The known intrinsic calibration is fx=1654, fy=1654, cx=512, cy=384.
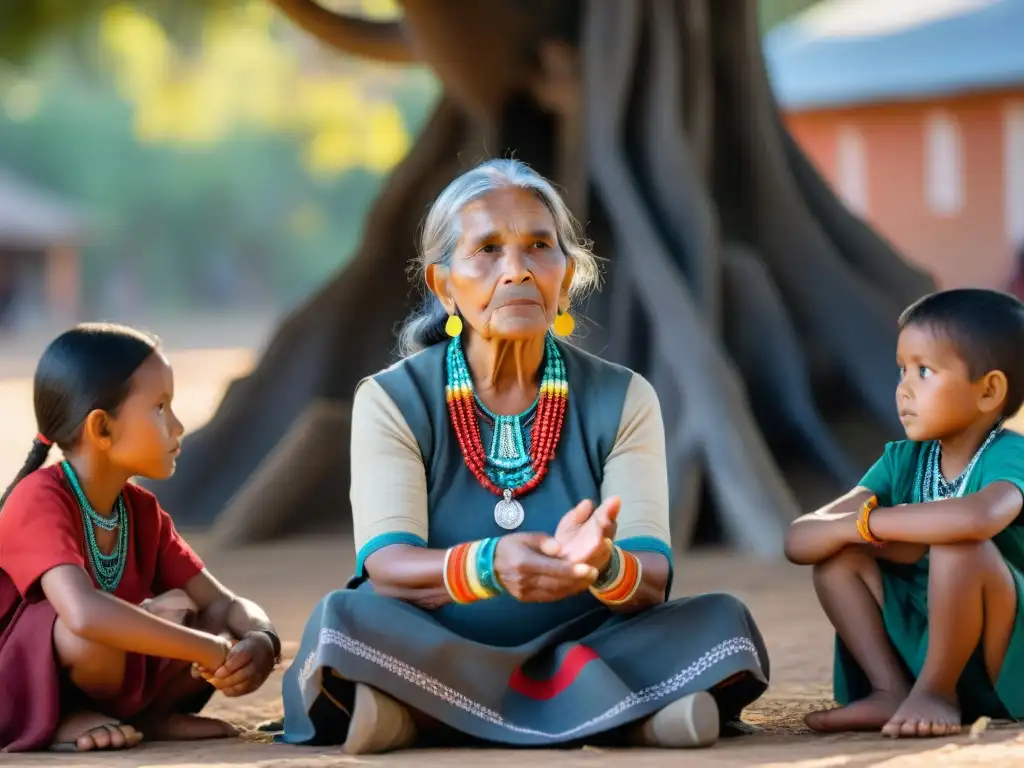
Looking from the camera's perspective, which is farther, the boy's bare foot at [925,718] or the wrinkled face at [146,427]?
the wrinkled face at [146,427]

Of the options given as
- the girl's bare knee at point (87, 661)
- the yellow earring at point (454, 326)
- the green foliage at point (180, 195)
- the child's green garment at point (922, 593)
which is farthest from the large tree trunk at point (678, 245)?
the green foliage at point (180, 195)

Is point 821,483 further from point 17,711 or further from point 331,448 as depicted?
point 17,711

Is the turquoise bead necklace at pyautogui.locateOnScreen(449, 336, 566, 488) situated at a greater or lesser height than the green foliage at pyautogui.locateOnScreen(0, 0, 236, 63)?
lesser

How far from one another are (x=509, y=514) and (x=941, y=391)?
97 centimetres

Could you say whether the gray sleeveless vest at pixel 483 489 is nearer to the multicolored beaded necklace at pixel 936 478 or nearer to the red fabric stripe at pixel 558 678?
the red fabric stripe at pixel 558 678

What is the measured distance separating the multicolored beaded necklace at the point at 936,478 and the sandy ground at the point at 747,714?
52 cm

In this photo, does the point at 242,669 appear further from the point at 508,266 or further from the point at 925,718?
the point at 925,718

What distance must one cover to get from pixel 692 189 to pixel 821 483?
4.86 feet

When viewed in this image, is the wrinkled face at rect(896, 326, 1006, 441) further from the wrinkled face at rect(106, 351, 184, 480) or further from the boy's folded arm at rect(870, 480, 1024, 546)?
the wrinkled face at rect(106, 351, 184, 480)

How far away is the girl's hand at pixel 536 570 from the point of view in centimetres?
316

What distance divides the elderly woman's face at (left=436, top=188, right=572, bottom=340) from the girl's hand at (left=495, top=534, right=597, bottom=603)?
1.76 feet

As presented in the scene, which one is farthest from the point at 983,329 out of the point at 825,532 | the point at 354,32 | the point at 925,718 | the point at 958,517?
the point at 354,32

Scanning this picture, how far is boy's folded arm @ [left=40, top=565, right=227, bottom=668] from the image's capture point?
11.2 ft

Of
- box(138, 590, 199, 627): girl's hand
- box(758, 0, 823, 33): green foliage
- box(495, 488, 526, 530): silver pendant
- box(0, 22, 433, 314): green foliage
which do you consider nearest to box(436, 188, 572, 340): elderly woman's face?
box(495, 488, 526, 530): silver pendant
